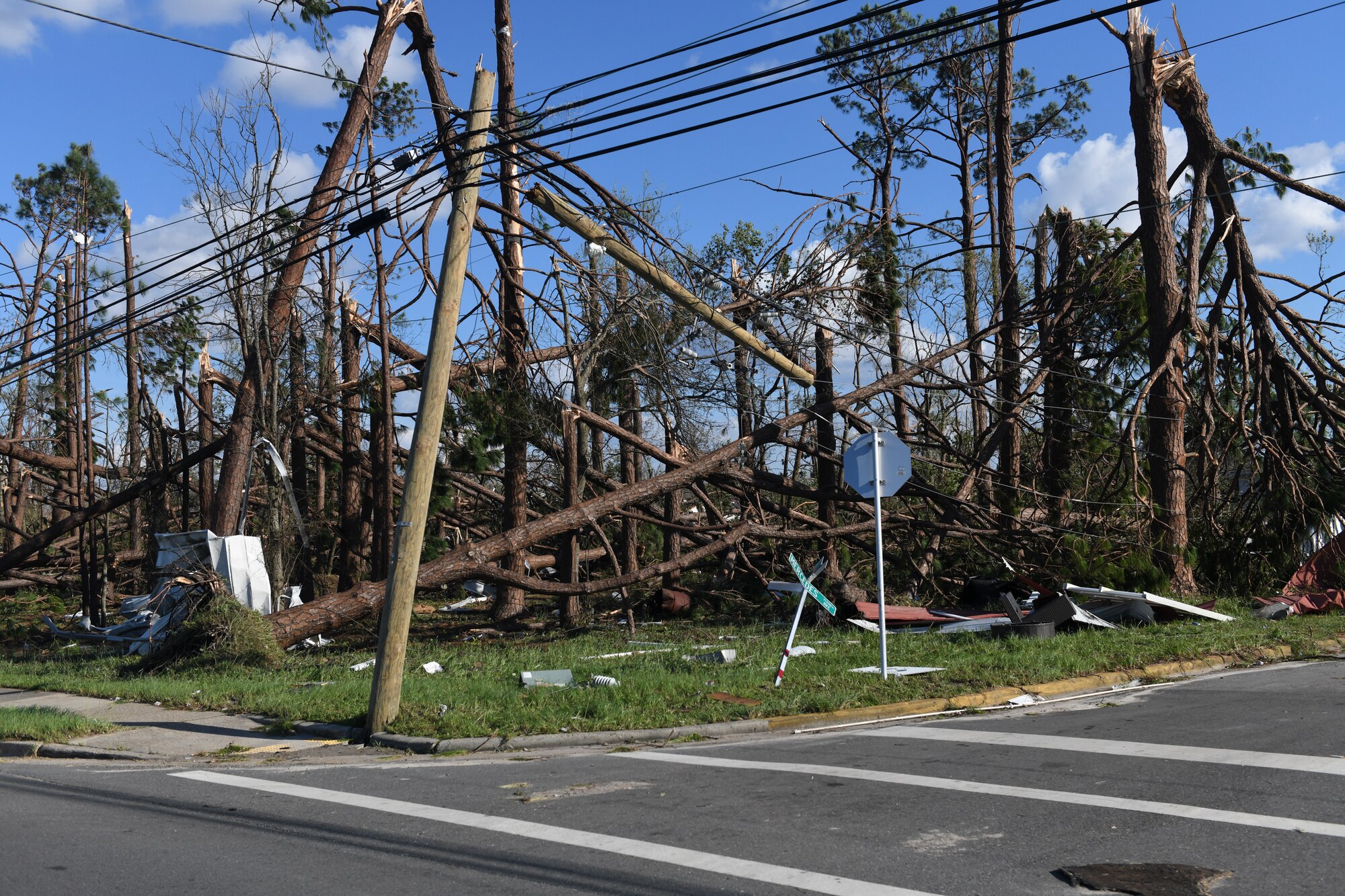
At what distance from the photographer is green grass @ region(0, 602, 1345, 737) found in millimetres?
9078

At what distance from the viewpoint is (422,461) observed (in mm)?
9000

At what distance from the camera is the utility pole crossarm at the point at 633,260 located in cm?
1511

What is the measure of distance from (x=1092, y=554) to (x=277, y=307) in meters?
13.8

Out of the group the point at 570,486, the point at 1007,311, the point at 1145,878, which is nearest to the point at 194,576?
the point at 570,486

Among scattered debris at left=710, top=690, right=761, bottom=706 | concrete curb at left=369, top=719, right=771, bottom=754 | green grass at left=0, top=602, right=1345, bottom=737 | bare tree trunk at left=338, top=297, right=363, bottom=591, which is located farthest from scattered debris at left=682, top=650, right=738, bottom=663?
bare tree trunk at left=338, top=297, right=363, bottom=591

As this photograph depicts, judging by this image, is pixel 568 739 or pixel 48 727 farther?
pixel 48 727

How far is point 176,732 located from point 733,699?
516 cm

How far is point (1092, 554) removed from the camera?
51.8 ft

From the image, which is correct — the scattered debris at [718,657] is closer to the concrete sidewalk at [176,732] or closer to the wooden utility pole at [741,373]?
the concrete sidewalk at [176,732]

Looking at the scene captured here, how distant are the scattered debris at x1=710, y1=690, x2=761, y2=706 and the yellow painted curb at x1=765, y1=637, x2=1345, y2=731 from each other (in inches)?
17.0

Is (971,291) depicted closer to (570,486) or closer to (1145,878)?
(570,486)

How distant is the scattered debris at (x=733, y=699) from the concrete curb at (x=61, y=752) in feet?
15.4

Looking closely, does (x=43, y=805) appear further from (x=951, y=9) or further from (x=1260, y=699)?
(x=951, y=9)

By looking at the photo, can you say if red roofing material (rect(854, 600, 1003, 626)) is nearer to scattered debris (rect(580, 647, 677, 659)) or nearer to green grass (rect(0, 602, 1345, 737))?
green grass (rect(0, 602, 1345, 737))
